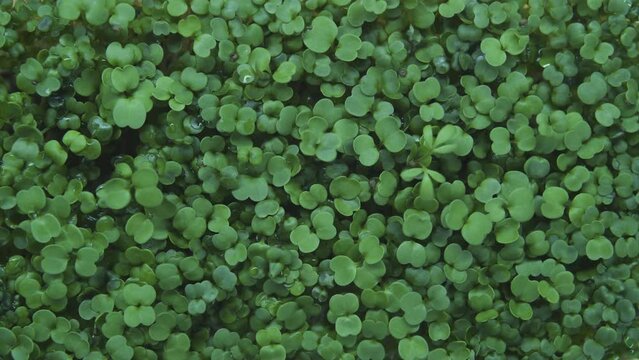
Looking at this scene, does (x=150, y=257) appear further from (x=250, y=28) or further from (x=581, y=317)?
(x=581, y=317)

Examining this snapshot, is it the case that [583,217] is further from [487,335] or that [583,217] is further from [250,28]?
[250,28]

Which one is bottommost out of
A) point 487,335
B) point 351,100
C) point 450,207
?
point 487,335

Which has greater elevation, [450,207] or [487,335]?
[450,207]

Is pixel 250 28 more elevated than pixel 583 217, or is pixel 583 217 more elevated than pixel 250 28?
pixel 250 28

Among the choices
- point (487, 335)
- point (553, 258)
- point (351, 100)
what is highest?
point (351, 100)

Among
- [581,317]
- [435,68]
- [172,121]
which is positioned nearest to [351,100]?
[435,68]

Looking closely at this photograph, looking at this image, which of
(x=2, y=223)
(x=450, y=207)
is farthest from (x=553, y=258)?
(x=2, y=223)
